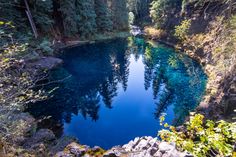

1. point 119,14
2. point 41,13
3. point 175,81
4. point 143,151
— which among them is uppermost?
point 41,13

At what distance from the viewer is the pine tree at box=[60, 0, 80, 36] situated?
91.7 feet

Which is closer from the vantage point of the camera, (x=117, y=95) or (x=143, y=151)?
(x=143, y=151)

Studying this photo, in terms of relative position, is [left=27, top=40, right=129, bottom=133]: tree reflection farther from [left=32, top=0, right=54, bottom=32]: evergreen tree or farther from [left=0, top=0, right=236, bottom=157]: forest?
[left=32, top=0, right=54, bottom=32]: evergreen tree

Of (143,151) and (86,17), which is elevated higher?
(86,17)

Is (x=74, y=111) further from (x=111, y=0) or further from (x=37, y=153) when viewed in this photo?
(x=111, y=0)

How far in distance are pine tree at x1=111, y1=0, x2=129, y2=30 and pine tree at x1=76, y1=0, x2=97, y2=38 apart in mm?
6866

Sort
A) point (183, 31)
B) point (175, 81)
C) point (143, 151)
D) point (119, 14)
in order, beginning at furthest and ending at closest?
point (119, 14)
point (183, 31)
point (175, 81)
point (143, 151)

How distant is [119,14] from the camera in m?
37.5

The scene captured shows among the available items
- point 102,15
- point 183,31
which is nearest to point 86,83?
point 183,31

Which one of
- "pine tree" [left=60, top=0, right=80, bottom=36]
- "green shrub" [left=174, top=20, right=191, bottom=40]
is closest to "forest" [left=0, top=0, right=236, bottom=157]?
"pine tree" [left=60, top=0, right=80, bottom=36]

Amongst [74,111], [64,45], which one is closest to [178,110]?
[74,111]

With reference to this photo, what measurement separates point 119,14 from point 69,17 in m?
12.2

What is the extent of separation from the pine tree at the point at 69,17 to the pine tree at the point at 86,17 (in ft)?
2.99

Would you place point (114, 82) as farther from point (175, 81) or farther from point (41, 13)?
point (41, 13)
